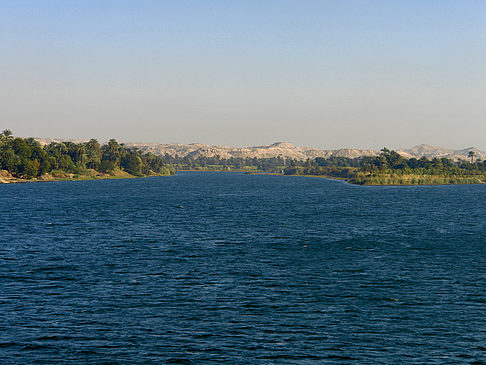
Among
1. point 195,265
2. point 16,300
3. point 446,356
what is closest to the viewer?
point 446,356

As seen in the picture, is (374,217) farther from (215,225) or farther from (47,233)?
(47,233)

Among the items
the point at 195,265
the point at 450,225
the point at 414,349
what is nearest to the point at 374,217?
the point at 450,225

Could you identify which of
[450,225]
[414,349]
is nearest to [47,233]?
[414,349]

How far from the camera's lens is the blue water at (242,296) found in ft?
111

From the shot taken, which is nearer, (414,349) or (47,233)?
(414,349)

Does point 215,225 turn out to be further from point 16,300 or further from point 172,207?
point 16,300

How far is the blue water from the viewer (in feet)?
111

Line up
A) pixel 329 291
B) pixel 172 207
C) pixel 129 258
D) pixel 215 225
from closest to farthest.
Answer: pixel 329 291, pixel 129 258, pixel 215 225, pixel 172 207

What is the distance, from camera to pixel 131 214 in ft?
427

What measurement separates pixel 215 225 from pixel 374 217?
43853mm

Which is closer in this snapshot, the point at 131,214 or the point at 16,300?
the point at 16,300

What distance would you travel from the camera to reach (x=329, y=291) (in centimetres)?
4959

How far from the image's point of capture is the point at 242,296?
1865 inches

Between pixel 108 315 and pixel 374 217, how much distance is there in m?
95.4
